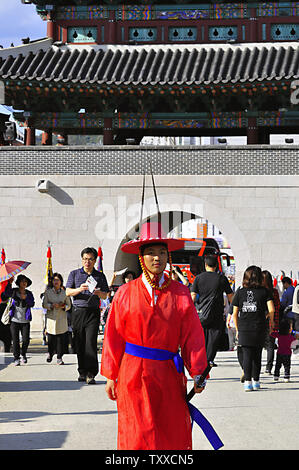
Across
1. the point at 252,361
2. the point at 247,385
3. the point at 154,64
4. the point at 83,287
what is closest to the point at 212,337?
the point at 252,361

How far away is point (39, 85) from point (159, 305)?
16071 mm

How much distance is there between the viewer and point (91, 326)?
1145 centimetres

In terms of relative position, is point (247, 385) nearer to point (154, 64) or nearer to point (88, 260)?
point (88, 260)

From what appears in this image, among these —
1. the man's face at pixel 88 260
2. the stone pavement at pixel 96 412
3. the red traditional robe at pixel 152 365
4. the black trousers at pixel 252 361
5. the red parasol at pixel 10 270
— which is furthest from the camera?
the red parasol at pixel 10 270

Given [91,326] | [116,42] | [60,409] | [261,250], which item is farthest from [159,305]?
[116,42]

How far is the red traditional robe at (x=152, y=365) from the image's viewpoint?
5672mm

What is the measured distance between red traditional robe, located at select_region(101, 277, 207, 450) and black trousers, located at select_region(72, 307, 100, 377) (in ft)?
17.7

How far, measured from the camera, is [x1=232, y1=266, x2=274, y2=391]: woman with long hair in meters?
10.8

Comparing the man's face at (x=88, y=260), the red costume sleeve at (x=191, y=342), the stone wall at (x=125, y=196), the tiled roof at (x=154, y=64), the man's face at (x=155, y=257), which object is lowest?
the red costume sleeve at (x=191, y=342)

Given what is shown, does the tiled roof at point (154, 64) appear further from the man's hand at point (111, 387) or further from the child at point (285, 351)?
the man's hand at point (111, 387)

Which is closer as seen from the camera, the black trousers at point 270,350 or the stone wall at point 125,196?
the black trousers at point 270,350

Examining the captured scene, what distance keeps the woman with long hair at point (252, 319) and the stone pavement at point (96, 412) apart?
38cm

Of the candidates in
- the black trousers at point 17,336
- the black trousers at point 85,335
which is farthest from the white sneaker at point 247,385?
the black trousers at point 17,336

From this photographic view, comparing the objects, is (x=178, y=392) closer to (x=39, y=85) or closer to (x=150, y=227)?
(x=150, y=227)
